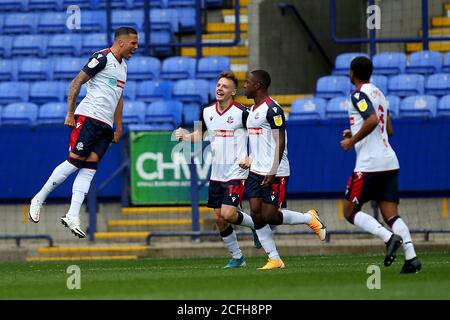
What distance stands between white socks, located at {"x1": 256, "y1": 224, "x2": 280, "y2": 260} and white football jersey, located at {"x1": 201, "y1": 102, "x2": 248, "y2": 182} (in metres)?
0.91

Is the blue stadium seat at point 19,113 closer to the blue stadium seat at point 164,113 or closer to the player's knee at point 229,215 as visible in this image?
the blue stadium seat at point 164,113

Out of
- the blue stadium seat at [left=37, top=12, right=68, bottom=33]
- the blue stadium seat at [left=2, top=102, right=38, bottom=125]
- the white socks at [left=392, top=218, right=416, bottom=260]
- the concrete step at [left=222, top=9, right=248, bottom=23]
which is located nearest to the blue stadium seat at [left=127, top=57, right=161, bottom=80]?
the blue stadium seat at [left=2, top=102, right=38, bottom=125]

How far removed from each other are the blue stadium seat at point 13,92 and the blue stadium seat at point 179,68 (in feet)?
8.12

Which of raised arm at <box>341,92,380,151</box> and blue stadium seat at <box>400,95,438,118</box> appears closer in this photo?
raised arm at <box>341,92,380,151</box>

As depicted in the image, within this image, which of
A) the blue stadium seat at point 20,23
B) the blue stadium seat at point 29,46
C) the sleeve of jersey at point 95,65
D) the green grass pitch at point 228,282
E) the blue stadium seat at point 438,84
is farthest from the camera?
the blue stadium seat at point 20,23

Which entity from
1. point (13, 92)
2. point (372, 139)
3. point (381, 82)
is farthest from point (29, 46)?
point (372, 139)

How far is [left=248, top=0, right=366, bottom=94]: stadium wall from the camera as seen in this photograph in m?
25.8

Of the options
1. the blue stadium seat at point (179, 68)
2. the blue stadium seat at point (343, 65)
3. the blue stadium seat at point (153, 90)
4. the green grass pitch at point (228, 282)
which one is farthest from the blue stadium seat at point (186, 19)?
the green grass pitch at point (228, 282)

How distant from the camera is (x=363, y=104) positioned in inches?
550

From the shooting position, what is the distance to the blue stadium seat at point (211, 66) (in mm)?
24797

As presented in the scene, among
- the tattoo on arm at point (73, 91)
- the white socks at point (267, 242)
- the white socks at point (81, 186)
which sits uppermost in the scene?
the tattoo on arm at point (73, 91)

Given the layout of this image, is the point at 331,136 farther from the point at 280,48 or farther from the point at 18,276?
the point at 18,276

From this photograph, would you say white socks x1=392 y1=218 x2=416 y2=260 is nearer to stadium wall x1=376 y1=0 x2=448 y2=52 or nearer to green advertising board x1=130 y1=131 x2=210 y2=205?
green advertising board x1=130 y1=131 x2=210 y2=205
